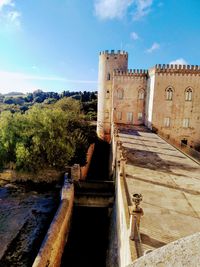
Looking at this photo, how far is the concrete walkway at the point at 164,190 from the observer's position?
718 centimetres

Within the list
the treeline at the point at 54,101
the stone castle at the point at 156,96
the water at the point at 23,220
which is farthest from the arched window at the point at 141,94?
the water at the point at 23,220

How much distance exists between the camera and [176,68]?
25359 mm

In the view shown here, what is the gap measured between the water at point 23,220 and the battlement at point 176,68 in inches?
660

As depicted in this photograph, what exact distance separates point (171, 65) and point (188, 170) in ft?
49.1

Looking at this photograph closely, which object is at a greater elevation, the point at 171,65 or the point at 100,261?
the point at 171,65

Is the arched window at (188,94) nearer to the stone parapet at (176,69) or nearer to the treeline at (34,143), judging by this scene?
the stone parapet at (176,69)

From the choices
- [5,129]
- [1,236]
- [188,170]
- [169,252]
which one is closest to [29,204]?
[1,236]

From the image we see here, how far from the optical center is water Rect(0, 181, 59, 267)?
36.6ft

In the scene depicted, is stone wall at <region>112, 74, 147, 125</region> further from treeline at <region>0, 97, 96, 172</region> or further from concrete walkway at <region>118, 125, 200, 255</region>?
treeline at <region>0, 97, 96, 172</region>

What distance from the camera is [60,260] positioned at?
11.2m

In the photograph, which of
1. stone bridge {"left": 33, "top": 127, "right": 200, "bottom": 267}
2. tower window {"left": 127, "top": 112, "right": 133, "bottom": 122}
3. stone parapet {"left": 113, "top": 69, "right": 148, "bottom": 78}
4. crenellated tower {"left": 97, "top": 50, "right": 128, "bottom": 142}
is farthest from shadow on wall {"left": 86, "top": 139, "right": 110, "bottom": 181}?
stone parapet {"left": 113, "top": 69, "right": 148, "bottom": 78}

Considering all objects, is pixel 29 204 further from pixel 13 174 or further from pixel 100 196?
pixel 100 196

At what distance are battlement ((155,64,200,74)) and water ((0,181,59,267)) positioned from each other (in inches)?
660

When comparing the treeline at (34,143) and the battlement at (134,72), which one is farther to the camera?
the battlement at (134,72)
